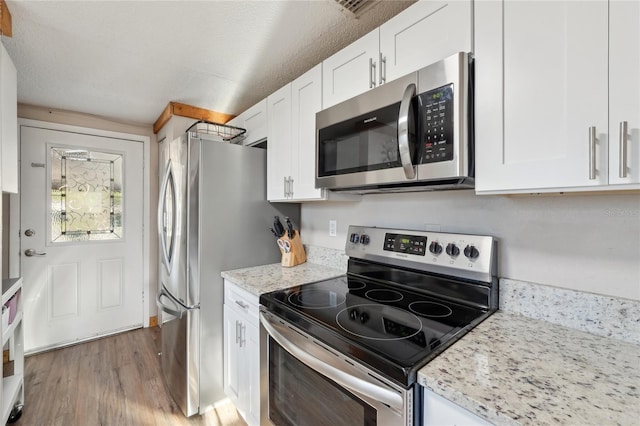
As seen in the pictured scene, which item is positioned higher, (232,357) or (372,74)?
(372,74)

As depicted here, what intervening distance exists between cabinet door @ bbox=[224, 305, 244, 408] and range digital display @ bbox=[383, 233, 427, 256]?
0.97 metres

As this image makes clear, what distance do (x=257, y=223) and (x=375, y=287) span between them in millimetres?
940

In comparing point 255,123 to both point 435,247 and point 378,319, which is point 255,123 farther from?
point 378,319

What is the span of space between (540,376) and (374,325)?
47cm

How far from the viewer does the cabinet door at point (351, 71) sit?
1259 millimetres

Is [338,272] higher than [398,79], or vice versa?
[398,79]

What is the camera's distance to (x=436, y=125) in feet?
3.27

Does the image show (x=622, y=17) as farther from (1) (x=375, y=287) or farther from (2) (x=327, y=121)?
(1) (x=375, y=287)

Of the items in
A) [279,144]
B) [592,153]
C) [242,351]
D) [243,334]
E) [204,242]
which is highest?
[279,144]

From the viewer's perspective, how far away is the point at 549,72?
0.79 meters

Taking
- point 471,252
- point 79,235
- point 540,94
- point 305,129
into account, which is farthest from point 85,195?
point 540,94

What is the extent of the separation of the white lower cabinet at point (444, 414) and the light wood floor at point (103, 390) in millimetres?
1498

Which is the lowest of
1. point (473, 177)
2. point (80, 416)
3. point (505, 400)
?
point (80, 416)

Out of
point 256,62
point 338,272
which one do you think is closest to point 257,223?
point 338,272
